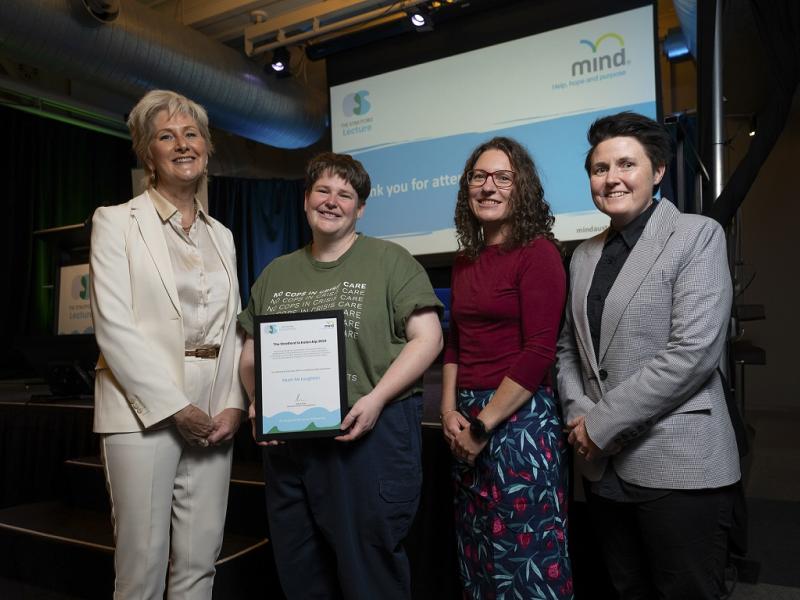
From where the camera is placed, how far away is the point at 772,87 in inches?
77.8

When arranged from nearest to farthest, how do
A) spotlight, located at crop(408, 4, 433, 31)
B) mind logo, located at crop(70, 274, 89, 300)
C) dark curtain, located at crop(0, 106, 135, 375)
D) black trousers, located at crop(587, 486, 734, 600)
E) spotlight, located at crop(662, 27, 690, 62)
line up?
black trousers, located at crop(587, 486, 734, 600), mind logo, located at crop(70, 274, 89, 300), spotlight, located at crop(408, 4, 433, 31), spotlight, located at crop(662, 27, 690, 62), dark curtain, located at crop(0, 106, 135, 375)

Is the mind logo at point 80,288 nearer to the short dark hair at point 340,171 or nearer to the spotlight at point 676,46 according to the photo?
the short dark hair at point 340,171

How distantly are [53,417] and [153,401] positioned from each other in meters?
2.07

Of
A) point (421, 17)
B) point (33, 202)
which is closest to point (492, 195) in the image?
point (421, 17)

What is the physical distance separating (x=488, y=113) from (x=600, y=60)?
2.52ft

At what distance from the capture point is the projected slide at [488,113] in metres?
3.76

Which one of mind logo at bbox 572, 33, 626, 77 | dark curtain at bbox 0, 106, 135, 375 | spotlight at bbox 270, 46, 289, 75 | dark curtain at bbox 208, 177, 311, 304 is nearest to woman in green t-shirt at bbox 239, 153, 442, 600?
mind logo at bbox 572, 33, 626, 77

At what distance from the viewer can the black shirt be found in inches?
54.3

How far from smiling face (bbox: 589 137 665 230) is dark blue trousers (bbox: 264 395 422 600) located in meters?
0.65

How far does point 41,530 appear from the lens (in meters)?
2.53

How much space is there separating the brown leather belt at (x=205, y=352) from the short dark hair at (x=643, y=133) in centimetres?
107

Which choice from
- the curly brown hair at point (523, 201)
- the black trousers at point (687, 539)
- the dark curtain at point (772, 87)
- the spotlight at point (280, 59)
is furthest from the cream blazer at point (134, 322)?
the spotlight at point (280, 59)

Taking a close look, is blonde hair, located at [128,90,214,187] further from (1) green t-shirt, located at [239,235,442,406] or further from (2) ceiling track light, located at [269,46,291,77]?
(2) ceiling track light, located at [269,46,291,77]

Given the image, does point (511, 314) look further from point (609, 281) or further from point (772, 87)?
point (772, 87)
